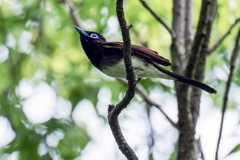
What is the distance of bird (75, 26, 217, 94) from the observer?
13.6 feet

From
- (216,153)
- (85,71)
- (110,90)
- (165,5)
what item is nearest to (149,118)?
(110,90)

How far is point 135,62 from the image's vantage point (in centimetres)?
422

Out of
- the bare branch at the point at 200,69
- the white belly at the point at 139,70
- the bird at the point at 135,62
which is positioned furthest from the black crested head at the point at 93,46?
the bare branch at the point at 200,69

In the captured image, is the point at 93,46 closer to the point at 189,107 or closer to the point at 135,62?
the point at 135,62

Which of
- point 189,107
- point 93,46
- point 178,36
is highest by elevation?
point 178,36

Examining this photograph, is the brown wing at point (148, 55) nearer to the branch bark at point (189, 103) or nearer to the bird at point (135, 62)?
the bird at point (135, 62)

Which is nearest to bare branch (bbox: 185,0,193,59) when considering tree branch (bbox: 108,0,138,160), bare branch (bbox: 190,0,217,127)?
bare branch (bbox: 190,0,217,127)

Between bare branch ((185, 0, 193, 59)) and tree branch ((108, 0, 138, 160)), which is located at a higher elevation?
bare branch ((185, 0, 193, 59))

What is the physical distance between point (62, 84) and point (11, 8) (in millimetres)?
1559

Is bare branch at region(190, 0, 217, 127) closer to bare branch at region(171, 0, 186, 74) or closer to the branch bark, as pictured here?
the branch bark

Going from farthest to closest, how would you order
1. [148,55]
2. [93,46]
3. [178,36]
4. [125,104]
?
[178,36] → [93,46] → [148,55] → [125,104]

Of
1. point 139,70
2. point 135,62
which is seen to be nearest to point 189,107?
point 139,70

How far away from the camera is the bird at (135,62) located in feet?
13.6

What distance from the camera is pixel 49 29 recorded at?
6.84 metres
